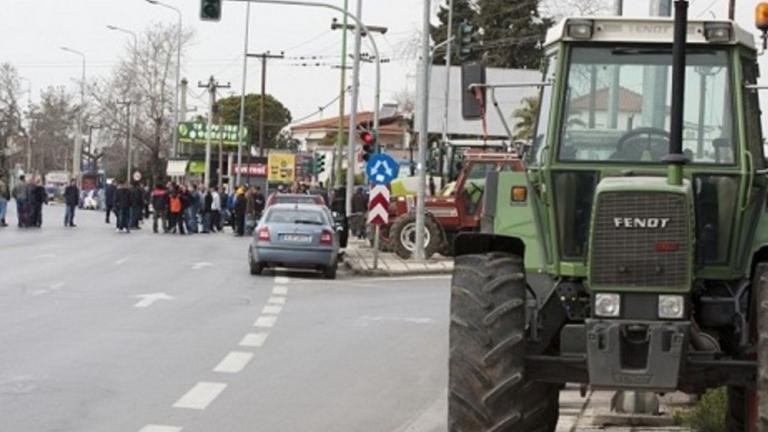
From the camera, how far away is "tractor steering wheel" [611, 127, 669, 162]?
8.77 meters

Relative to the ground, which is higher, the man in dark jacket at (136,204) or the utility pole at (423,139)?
the utility pole at (423,139)

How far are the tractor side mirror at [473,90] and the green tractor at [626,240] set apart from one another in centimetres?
46

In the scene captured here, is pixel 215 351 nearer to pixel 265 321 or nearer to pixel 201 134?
pixel 265 321

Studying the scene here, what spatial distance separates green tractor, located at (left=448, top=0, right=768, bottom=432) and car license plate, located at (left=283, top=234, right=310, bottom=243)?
724 inches

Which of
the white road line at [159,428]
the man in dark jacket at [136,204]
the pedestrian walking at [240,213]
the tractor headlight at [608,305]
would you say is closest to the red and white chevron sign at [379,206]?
the pedestrian walking at [240,213]

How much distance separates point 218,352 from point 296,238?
12818 mm

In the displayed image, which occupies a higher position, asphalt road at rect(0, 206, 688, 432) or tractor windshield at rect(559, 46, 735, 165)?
tractor windshield at rect(559, 46, 735, 165)

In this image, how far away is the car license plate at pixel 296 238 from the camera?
91.0ft

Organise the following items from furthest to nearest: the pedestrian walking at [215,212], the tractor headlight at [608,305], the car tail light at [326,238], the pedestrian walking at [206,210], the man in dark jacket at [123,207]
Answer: the pedestrian walking at [215,212] < the pedestrian walking at [206,210] < the man in dark jacket at [123,207] < the car tail light at [326,238] < the tractor headlight at [608,305]

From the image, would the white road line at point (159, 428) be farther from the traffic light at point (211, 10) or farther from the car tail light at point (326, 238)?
the traffic light at point (211, 10)

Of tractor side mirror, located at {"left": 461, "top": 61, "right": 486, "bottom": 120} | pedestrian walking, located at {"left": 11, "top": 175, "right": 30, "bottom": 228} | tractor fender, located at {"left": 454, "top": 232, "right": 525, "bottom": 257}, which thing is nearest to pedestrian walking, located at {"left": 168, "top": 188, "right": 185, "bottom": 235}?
pedestrian walking, located at {"left": 11, "top": 175, "right": 30, "bottom": 228}

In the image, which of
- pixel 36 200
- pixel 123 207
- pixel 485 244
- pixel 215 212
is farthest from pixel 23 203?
pixel 485 244

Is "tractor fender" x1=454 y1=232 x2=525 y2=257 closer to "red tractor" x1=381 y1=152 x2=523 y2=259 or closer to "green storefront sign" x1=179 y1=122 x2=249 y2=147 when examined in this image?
"red tractor" x1=381 y1=152 x2=523 y2=259

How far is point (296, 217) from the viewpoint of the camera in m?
28.4
